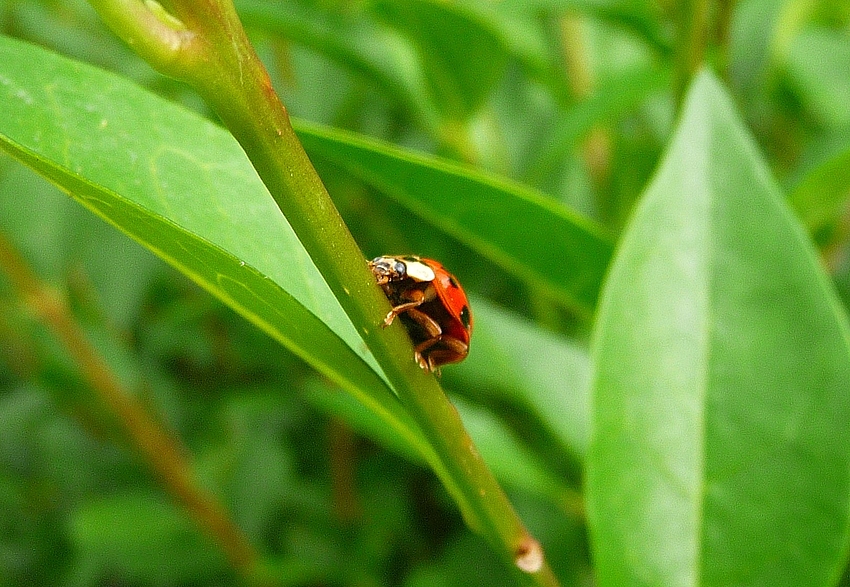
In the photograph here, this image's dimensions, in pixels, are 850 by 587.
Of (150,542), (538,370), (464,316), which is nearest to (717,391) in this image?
(464,316)

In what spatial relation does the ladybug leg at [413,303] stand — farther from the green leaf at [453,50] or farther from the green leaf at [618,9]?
the green leaf at [618,9]

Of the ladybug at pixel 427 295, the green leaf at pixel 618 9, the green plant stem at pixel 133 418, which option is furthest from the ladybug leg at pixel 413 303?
the green plant stem at pixel 133 418

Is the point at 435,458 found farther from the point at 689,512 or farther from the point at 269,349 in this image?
the point at 269,349

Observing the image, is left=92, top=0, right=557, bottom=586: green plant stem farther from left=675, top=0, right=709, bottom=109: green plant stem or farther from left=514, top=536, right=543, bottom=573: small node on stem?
left=675, top=0, right=709, bottom=109: green plant stem

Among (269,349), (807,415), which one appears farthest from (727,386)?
(269,349)

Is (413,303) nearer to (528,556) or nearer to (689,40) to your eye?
(528,556)

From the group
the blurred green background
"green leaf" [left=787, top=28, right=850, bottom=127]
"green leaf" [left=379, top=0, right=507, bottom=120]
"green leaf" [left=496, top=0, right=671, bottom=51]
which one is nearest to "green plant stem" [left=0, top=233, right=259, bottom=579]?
the blurred green background
